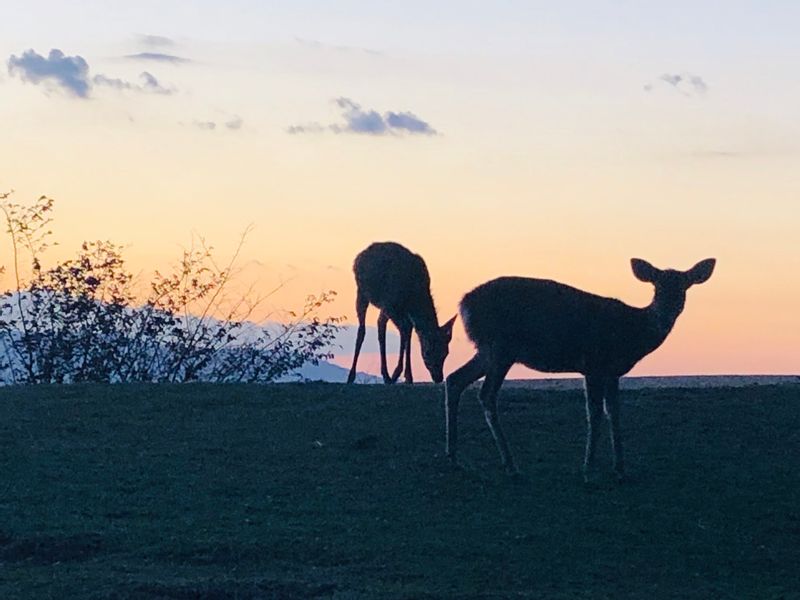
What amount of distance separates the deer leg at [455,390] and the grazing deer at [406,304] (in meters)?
6.40

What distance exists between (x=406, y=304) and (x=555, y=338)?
7080 mm

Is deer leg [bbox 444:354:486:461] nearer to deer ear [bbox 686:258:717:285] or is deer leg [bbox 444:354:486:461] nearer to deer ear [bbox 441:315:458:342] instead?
deer ear [bbox 686:258:717:285]

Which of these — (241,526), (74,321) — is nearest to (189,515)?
(241,526)

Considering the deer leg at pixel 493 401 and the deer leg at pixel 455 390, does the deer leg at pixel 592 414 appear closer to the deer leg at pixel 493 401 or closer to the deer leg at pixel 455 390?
the deer leg at pixel 493 401

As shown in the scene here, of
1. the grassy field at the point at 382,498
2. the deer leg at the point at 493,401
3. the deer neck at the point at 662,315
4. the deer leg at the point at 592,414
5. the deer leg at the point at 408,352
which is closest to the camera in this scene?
the grassy field at the point at 382,498

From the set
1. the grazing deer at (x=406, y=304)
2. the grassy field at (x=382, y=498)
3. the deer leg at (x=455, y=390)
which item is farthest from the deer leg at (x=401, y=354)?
the deer leg at (x=455, y=390)

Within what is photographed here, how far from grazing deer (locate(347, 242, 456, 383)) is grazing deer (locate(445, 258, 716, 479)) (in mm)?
6592

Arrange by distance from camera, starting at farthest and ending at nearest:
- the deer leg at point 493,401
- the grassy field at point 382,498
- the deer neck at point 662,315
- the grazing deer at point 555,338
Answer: the deer neck at point 662,315, the grazing deer at point 555,338, the deer leg at point 493,401, the grassy field at point 382,498

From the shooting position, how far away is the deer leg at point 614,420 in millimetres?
13906

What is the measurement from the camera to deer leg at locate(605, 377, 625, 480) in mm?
13906

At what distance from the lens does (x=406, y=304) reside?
69.4 ft

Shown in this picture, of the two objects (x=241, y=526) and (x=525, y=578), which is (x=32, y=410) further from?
(x=525, y=578)

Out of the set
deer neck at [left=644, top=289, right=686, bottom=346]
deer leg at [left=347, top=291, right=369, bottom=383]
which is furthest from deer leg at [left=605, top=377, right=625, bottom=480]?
deer leg at [left=347, top=291, right=369, bottom=383]

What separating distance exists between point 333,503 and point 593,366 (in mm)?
2806
